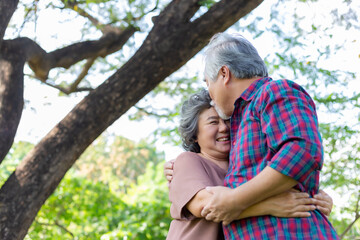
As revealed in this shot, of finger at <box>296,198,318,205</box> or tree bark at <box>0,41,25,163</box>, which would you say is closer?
finger at <box>296,198,318,205</box>

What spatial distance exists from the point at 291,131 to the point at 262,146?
18 centimetres

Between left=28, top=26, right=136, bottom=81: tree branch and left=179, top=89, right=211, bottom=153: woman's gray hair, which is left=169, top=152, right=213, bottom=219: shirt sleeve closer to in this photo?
left=179, top=89, right=211, bottom=153: woman's gray hair

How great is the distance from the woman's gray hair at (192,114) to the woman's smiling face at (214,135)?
0.03m

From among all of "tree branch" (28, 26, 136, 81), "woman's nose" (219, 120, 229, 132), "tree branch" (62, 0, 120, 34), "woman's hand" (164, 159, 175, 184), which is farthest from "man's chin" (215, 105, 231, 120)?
"tree branch" (62, 0, 120, 34)

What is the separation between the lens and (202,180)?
Result: 1.89 metres

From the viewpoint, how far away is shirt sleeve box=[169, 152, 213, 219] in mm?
1867

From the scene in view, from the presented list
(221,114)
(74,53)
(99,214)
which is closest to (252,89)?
(221,114)

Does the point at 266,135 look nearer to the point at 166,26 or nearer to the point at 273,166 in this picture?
the point at 273,166

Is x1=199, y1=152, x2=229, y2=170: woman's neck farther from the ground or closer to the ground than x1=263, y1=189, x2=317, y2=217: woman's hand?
farther from the ground

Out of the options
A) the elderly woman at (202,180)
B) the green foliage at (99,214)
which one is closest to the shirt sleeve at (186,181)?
the elderly woman at (202,180)

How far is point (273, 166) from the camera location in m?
1.59

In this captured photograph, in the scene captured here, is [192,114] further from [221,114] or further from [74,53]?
[74,53]

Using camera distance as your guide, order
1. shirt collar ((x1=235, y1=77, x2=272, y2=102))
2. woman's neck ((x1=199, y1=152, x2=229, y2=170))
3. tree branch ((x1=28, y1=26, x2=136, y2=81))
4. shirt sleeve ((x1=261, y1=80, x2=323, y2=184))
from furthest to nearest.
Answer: tree branch ((x1=28, y1=26, x2=136, y2=81)), woman's neck ((x1=199, y1=152, x2=229, y2=170)), shirt collar ((x1=235, y1=77, x2=272, y2=102)), shirt sleeve ((x1=261, y1=80, x2=323, y2=184))

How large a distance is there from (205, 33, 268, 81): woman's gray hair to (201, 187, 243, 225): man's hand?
50 centimetres
